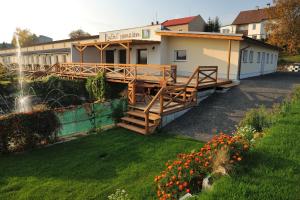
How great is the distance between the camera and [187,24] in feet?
140

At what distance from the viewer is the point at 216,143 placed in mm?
4754

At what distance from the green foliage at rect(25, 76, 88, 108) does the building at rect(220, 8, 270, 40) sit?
44.6 meters

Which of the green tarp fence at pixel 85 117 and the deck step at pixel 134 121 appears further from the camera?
the deck step at pixel 134 121

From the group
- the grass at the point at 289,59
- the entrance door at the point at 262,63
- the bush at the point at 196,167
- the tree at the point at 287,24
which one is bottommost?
the bush at the point at 196,167

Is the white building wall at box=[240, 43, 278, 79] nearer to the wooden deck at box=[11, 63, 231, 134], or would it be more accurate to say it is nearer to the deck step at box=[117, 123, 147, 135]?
the wooden deck at box=[11, 63, 231, 134]

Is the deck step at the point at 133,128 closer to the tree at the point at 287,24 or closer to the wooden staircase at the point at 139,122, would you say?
the wooden staircase at the point at 139,122

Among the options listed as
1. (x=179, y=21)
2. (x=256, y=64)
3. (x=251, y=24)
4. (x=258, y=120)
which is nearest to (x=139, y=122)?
(x=258, y=120)

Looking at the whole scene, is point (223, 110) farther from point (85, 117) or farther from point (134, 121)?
point (85, 117)

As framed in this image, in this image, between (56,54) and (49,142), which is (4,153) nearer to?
(49,142)

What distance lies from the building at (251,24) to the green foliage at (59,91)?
4460 centimetres

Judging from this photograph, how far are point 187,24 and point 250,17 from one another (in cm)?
2170

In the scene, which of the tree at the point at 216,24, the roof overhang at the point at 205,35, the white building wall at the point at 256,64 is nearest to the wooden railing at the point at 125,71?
the roof overhang at the point at 205,35

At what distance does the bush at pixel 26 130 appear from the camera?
717 centimetres

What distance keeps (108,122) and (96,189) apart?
17.1 feet
